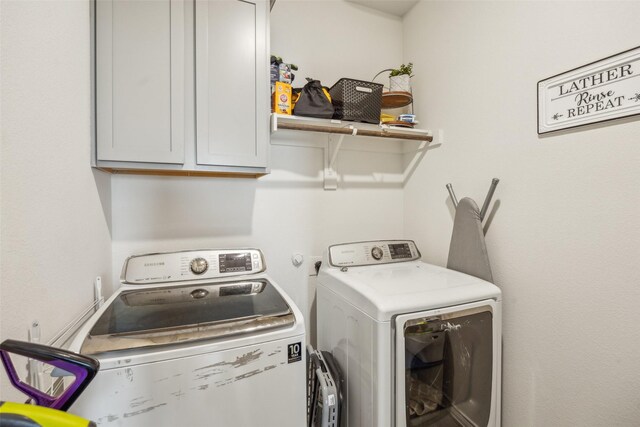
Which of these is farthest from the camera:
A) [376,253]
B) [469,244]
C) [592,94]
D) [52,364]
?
[376,253]

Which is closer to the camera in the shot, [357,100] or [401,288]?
[401,288]

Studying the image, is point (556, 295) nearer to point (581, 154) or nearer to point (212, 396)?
point (581, 154)

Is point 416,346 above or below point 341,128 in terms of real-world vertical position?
below

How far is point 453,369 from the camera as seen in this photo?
1.37 m

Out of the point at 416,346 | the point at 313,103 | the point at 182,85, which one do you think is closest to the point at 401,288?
the point at 416,346

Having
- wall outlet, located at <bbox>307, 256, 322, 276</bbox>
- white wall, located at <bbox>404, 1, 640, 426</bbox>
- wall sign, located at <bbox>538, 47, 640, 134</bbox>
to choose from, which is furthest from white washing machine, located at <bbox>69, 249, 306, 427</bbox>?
wall sign, located at <bbox>538, 47, 640, 134</bbox>

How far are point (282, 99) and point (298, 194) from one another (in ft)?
2.05

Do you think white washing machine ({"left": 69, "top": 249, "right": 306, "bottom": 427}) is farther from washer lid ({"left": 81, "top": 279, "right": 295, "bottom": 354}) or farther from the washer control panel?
the washer control panel

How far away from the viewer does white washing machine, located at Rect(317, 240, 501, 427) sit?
114 cm

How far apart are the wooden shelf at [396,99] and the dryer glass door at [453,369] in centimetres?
135

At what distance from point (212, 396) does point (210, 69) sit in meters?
1.38

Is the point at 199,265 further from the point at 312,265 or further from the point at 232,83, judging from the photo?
the point at 232,83

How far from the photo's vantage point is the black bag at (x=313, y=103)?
5.47ft

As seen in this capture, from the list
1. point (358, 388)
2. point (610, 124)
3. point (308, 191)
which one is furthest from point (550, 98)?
point (358, 388)
